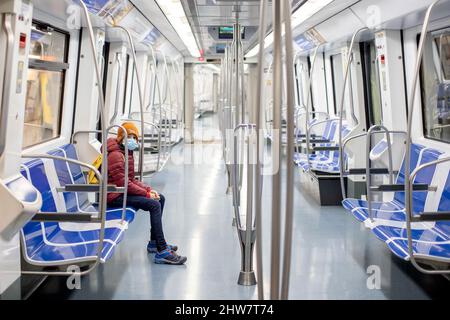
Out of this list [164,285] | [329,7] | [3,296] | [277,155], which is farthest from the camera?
[329,7]

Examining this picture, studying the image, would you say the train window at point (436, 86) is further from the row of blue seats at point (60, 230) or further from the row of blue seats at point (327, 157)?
the row of blue seats at point (60, 230)

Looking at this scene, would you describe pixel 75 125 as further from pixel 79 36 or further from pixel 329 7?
pixel 329 7

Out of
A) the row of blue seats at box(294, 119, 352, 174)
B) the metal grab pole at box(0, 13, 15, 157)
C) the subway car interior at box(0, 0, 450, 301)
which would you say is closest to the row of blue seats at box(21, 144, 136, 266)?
the subway car interior at box(0, 0, 450, 301)

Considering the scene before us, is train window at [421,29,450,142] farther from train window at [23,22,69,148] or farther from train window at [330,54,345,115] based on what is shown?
train window at [23,22,69,148]

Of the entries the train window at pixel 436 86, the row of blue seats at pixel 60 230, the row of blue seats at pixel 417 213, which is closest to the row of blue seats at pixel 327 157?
the train window at pixel 436 86

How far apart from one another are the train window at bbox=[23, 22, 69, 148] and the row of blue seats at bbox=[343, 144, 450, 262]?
3035 mm

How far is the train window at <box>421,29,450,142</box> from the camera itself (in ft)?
15.9

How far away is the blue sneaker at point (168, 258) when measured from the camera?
411 cm

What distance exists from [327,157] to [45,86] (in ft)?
14.5
